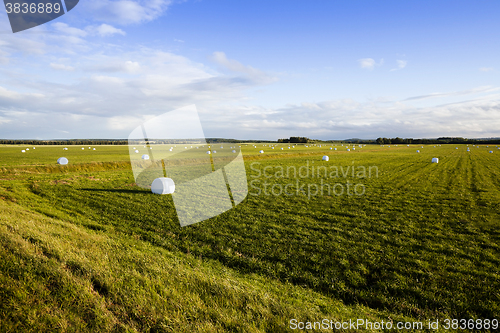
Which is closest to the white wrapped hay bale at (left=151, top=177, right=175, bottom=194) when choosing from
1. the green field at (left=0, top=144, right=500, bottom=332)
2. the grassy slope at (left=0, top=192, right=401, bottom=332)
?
the green field at (left=0, top=144, right=500, bottom=332)

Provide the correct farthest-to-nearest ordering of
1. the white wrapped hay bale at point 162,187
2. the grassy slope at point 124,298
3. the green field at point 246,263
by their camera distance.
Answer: the white wrapped hay bale at point 162,187 < the green field at point 246,263 < the grassy slope at point 124,298

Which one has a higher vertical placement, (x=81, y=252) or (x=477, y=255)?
(x=81, y=252)

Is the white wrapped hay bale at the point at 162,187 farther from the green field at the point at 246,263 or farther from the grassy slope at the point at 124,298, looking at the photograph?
the grassy slope at the point at 124,298

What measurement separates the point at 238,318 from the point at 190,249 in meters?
6.48

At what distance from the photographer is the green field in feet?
16.6

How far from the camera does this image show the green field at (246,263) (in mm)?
5066

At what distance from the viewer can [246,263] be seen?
9758mm

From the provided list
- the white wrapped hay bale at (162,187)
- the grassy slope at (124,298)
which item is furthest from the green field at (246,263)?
the white wrapped hay bale at (162,187)

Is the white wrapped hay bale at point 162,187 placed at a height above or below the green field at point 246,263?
above

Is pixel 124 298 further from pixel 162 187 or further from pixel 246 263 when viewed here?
pixel 162 187

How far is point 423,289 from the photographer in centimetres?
792

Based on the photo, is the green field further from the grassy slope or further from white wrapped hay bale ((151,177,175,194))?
white wrapped hay bale ((151,177,175,194))

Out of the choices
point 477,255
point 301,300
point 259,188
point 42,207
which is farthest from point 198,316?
point 259,188

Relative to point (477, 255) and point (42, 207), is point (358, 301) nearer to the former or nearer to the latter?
point (477, 255)
